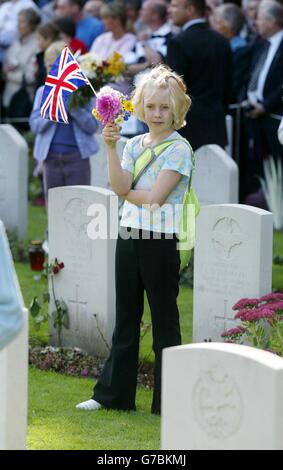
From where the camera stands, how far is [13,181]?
12.4 metres

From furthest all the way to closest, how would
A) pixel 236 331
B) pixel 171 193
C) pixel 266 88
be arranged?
pixel 266 88 < pixel 236 331 < pixel 171 193

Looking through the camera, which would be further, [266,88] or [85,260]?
[266,88]

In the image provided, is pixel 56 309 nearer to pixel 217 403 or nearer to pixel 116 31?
pixel 217 403

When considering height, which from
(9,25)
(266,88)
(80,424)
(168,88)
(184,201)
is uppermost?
(9,25)

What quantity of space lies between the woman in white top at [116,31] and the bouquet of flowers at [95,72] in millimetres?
2174

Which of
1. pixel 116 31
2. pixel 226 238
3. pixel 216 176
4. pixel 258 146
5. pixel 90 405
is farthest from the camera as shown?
pixel 258 146

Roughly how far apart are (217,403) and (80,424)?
2440mm

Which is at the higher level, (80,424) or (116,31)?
(116,31)

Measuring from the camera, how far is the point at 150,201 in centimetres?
652

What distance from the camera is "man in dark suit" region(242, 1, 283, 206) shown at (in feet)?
44.7

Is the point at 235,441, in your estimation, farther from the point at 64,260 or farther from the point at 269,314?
the point at 64,260

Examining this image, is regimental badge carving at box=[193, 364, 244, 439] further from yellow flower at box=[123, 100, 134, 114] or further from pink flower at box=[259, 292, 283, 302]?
pink flower at box=[259, 292, 283, 302]

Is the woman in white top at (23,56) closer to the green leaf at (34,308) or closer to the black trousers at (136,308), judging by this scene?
the green leaf at (34,308)

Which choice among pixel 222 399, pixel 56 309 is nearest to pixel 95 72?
pixel 56 309
